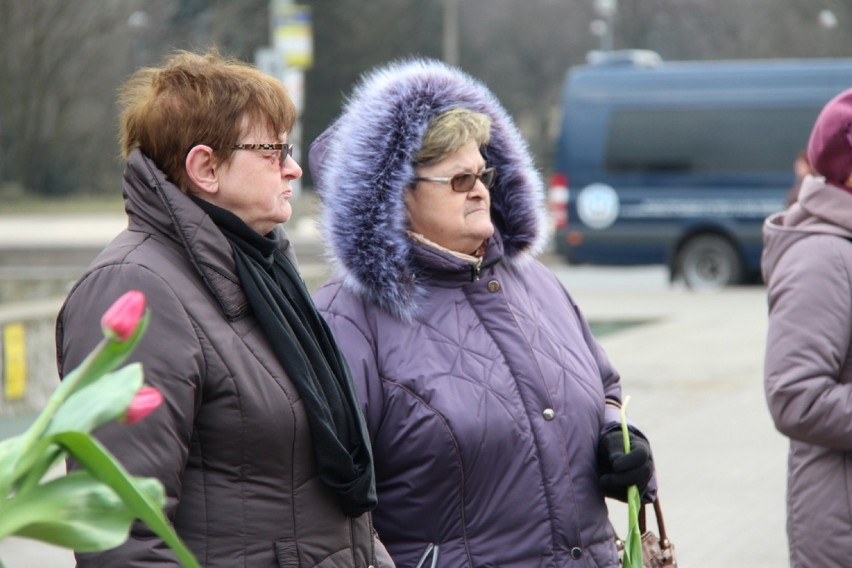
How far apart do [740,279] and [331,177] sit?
45.4ft

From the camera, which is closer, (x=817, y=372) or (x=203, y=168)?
Answer: (x=203, y=168)

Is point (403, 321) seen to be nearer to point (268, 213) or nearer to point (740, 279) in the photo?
point (268, 213)

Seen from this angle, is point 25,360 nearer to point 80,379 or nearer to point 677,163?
point 80,379

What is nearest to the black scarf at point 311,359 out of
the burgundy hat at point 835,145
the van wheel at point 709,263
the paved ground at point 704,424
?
the burgundy hat at point 835,145

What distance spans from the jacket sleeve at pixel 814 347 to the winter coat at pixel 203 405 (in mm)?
1173

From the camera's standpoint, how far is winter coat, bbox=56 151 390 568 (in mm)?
1989

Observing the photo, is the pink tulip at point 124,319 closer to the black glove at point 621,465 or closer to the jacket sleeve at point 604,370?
the black glove at point 621,465

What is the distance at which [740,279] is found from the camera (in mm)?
16203

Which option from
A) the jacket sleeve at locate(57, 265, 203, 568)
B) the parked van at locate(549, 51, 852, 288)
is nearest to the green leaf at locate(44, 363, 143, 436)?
the jacket sleeve at locate(57, 265, 203, 568)

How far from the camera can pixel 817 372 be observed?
292cm

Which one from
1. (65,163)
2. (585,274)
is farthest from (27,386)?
(65,163)

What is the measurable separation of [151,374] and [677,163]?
14797 millimetres

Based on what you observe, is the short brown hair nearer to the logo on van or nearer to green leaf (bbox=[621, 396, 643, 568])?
green leaf (bbox=[621, 396, 643, 568])

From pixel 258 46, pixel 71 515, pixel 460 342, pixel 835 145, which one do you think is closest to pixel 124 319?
pixel 71 515
